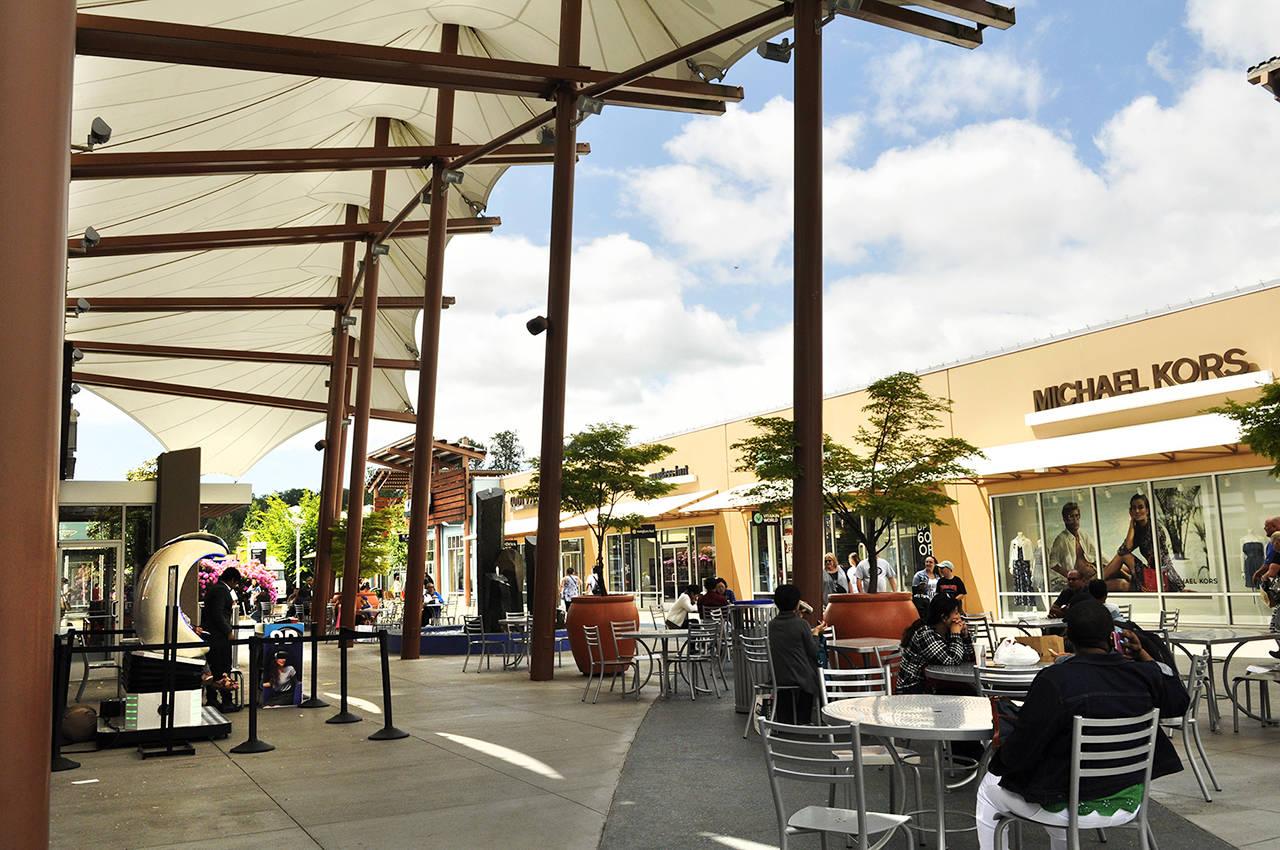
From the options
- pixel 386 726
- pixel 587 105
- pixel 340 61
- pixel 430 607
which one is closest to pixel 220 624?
pixel 386 726

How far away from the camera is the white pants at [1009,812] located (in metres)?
3.96

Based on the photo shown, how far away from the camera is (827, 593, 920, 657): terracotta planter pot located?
418 inches

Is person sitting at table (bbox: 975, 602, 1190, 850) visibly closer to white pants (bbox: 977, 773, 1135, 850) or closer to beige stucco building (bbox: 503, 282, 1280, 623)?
white pants (bbox: 977, 773, 1135, 850)

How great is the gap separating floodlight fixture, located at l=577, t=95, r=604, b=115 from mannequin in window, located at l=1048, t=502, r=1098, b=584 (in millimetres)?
12595

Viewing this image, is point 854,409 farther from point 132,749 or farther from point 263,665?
point 132,749

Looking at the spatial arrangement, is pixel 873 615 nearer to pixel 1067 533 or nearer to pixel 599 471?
pixel 599 471

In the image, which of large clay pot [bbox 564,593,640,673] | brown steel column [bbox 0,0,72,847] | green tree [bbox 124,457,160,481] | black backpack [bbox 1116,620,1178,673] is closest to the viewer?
brown steel column [bbox 0,0,72,847]

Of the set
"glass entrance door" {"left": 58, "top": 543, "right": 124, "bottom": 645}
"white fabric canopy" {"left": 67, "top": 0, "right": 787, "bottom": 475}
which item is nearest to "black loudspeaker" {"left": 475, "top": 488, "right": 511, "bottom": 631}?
"glass entrance door" {"left": 58, "top": 543, "right": 124, "bottom": 645}

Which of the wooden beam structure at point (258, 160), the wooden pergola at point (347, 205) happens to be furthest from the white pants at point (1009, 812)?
the wooden beam structure at point (258, 160)

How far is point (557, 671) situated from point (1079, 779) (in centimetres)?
1213

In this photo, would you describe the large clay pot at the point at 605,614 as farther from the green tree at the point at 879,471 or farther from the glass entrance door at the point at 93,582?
the glass entrance door at the point at 93,582

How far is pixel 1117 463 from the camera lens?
19.0 metres

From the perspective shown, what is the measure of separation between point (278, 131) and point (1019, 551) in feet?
60.1

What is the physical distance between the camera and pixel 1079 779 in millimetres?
3924
